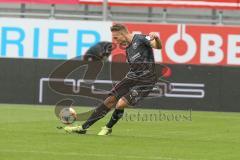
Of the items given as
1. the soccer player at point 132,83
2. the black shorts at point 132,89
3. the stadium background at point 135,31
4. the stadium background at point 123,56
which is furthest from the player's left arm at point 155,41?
the stadium background at point 135,31

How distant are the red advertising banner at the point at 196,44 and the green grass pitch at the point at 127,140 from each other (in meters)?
5.67

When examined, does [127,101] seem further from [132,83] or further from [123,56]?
[123,56]

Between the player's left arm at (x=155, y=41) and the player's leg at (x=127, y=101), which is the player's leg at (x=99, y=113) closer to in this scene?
the player's leg at (x=127, y=101)

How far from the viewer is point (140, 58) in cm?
1473

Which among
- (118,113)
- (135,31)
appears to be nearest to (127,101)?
(118,113)

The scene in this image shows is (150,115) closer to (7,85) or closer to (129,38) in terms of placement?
(7,85)

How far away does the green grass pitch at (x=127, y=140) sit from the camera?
11.5m

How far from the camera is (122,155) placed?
11500 mm

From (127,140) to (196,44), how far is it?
43.4 ft

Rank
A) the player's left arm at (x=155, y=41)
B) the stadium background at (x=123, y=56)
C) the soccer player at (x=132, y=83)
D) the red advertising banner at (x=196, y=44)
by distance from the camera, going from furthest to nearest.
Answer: the red advertising banner at (x=196, y=44) → the stadium background at (x=123, y=56) → the soccer player at (x=132, y=83) → the player's left arm at (x=155, y=41)

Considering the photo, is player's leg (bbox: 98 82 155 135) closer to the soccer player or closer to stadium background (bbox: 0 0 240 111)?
the soccer player

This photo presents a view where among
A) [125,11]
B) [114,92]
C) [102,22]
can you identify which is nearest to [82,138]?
[114,92]

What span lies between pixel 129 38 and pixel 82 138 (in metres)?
2.06

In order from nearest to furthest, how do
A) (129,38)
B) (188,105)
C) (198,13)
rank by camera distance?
1. (129,38)
2. (188,105)
3. (198,13)
